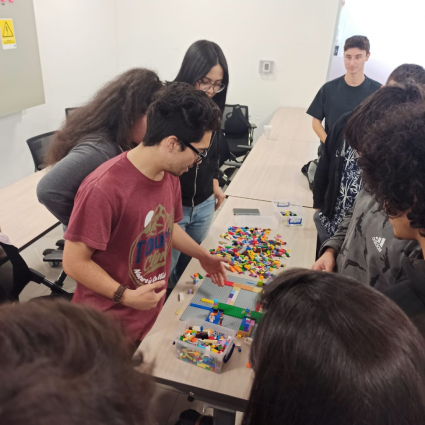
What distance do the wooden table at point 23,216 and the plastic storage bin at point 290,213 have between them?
1.38 meters

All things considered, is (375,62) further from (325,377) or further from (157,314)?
(325,377)

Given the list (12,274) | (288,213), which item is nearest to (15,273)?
(12,274)

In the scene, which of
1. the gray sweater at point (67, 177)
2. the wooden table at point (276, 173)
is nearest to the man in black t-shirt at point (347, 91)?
the wooden table at point (276, 173)

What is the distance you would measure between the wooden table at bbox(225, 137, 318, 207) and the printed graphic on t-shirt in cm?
123

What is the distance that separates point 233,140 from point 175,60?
1.56 meters

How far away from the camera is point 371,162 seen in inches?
38.0

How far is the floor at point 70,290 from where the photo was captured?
5.78 ft

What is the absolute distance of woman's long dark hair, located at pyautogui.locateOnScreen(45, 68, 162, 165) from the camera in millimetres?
1451

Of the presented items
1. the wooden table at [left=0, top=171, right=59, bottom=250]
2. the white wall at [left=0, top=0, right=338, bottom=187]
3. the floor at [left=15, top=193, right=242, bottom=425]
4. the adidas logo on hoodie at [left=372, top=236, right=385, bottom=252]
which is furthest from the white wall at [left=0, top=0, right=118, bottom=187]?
the adidas logo on hoodie at [left=372, top=236, right=385, bottom=252]

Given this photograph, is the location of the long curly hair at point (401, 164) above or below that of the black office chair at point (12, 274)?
above

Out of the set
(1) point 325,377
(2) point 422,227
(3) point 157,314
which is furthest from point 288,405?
(3) point 157,314

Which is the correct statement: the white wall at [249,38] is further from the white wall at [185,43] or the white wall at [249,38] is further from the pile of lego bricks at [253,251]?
the pile of lego bricks at [253,251]

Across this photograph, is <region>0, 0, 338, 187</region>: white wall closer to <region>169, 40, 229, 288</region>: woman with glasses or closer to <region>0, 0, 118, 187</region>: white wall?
<region>0, 0, 118, 187</region>: white wall

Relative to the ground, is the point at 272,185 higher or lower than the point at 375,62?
lower
